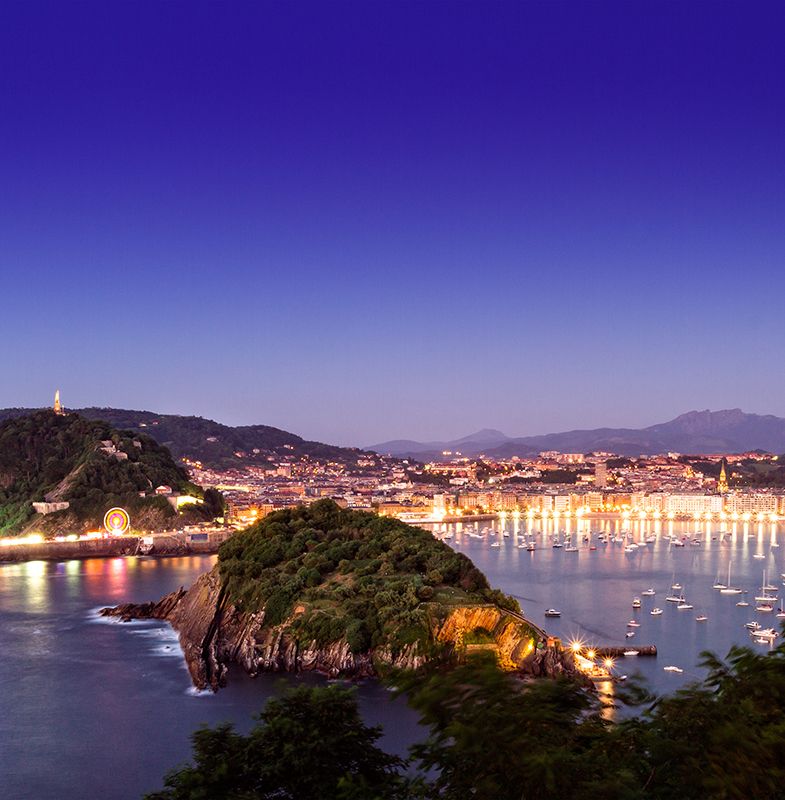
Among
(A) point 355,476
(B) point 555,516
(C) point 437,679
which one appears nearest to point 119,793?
(C) point 437,679

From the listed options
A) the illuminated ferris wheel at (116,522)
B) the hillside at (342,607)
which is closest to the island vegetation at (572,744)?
the hillside at (342,607)

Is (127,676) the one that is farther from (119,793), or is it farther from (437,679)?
(437,679)

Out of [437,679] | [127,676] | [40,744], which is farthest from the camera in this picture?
[127,676]

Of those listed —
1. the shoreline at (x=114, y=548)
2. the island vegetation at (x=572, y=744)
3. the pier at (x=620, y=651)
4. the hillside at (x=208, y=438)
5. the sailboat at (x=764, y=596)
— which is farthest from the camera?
the hillside at (x=208, y=438)

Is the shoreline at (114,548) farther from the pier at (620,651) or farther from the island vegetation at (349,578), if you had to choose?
the pier at (620,651)

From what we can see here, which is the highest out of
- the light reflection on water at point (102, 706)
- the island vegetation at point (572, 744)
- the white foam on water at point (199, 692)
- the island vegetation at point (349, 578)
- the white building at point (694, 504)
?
the island vegetation at point (572, 744)

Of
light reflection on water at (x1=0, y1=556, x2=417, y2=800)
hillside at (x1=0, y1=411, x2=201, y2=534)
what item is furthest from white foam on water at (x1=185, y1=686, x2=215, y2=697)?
hillside at (x1=0, y1=411, x2=201, y2=534)
